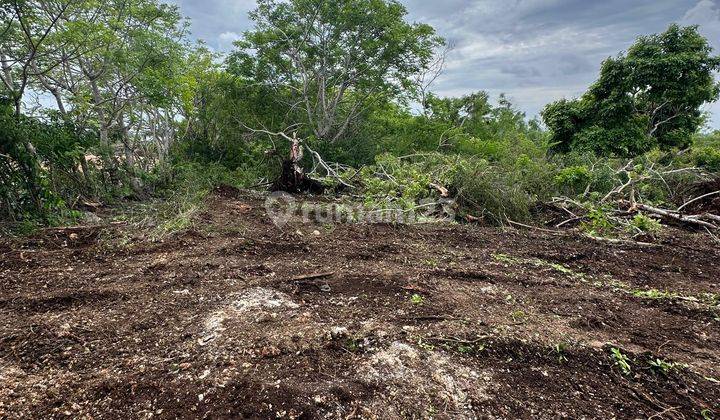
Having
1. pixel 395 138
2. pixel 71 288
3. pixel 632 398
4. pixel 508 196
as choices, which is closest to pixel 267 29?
pixel 395 138

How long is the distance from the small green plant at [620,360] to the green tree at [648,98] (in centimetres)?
1286

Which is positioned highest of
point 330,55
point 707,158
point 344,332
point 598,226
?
point 330,55

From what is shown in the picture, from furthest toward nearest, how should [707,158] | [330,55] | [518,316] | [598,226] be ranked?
[330,55]
[707,158]
[598,226]
[518,316]

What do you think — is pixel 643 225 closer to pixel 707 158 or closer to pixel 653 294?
pixel 653 294

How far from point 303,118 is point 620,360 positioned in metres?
12.7

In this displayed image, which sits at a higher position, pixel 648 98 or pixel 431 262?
pixel 648 98

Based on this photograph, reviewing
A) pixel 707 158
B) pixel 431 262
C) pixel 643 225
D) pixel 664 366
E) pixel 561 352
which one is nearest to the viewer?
pixel 664 366

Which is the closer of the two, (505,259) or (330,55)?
(505,259)

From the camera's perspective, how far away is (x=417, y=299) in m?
2.81

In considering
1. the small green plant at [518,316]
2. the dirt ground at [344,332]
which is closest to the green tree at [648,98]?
the dirt ground at [344,332]

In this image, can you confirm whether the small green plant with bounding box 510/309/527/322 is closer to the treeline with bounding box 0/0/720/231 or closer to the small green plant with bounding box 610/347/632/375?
the small green plant with bounding box 610/347/632/375

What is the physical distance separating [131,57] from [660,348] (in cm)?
824

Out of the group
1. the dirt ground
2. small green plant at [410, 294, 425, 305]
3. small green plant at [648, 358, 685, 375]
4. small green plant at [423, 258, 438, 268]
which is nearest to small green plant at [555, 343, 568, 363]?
the dirt ground

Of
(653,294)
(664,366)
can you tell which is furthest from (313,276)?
(653,294)
